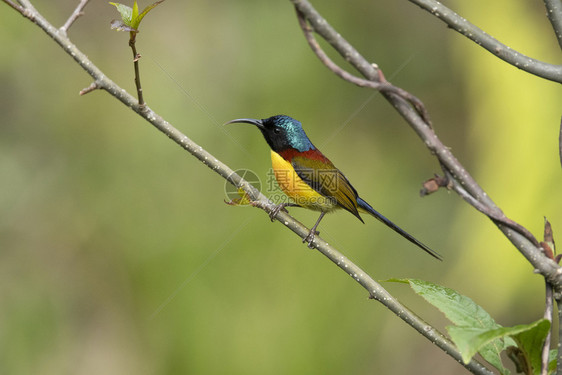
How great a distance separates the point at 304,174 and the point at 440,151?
1862 millimetres

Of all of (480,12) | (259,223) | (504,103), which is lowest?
(259,223)

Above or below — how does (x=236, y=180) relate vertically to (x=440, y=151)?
below

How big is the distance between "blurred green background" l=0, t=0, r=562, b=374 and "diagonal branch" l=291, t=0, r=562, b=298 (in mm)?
2339

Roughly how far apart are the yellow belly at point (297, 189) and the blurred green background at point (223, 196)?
1.57 ft

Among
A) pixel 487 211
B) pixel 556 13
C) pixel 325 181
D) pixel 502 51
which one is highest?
pixel 556 13

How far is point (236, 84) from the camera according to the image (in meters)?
3.91

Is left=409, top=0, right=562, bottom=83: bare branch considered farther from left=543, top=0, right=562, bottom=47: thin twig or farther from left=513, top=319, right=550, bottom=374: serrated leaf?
left=513, top=319, right=550, bottom=374: serrated leaf

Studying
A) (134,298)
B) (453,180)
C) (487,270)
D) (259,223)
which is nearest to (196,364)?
(134,298)

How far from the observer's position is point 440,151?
98cm

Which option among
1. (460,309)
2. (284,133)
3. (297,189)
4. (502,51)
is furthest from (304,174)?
(502,51)

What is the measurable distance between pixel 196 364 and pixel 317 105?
5.78ft

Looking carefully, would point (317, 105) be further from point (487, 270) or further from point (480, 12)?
point (487, 270)

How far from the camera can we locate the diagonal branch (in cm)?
98

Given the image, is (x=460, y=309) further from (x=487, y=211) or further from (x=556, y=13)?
(x=556, y=13)
